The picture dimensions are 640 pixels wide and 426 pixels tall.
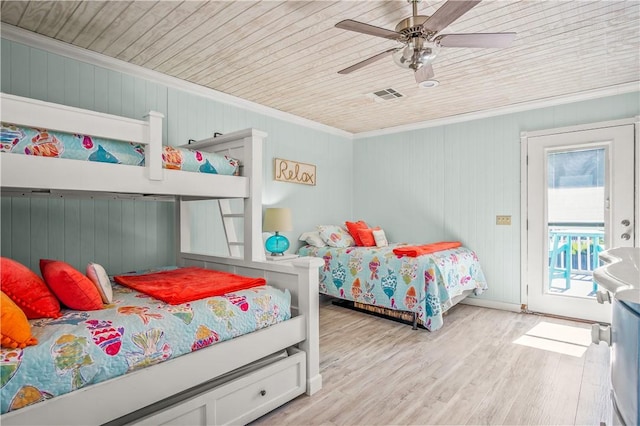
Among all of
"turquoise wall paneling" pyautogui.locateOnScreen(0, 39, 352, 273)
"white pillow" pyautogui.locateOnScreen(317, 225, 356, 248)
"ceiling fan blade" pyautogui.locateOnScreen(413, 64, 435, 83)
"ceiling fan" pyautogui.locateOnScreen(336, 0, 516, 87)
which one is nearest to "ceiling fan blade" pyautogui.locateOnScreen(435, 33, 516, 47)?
"ceiling fan" pyautogui.locateOnScreen(336, 0, 516, 87)

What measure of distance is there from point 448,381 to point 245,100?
3236 millimetres

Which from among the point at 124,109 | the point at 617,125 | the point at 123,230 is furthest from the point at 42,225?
the point at 617,125

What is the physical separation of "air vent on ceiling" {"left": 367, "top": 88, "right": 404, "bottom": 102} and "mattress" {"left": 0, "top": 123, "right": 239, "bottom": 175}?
2.06 m

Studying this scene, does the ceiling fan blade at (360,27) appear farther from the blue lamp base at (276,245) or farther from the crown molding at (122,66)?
the blue lamp base at (276,245)

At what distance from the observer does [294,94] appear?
3.70 metres

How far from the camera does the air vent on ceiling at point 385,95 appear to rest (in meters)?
3.58

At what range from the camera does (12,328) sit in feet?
4.11

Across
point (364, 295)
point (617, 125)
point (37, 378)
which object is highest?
point (617, 125)

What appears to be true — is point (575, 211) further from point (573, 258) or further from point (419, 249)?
point (419, 249)

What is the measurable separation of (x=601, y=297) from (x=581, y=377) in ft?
5.87

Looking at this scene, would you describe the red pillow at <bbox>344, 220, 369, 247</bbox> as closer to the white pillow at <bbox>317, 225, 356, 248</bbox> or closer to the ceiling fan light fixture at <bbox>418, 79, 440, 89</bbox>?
the white pillow at <bbox>317, 225, 356, 248</bbox>

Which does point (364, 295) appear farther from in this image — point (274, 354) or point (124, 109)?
point (124, 109)

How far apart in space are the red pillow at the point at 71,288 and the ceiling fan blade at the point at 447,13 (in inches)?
84.1

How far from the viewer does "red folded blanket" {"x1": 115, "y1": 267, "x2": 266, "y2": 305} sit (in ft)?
6.08
